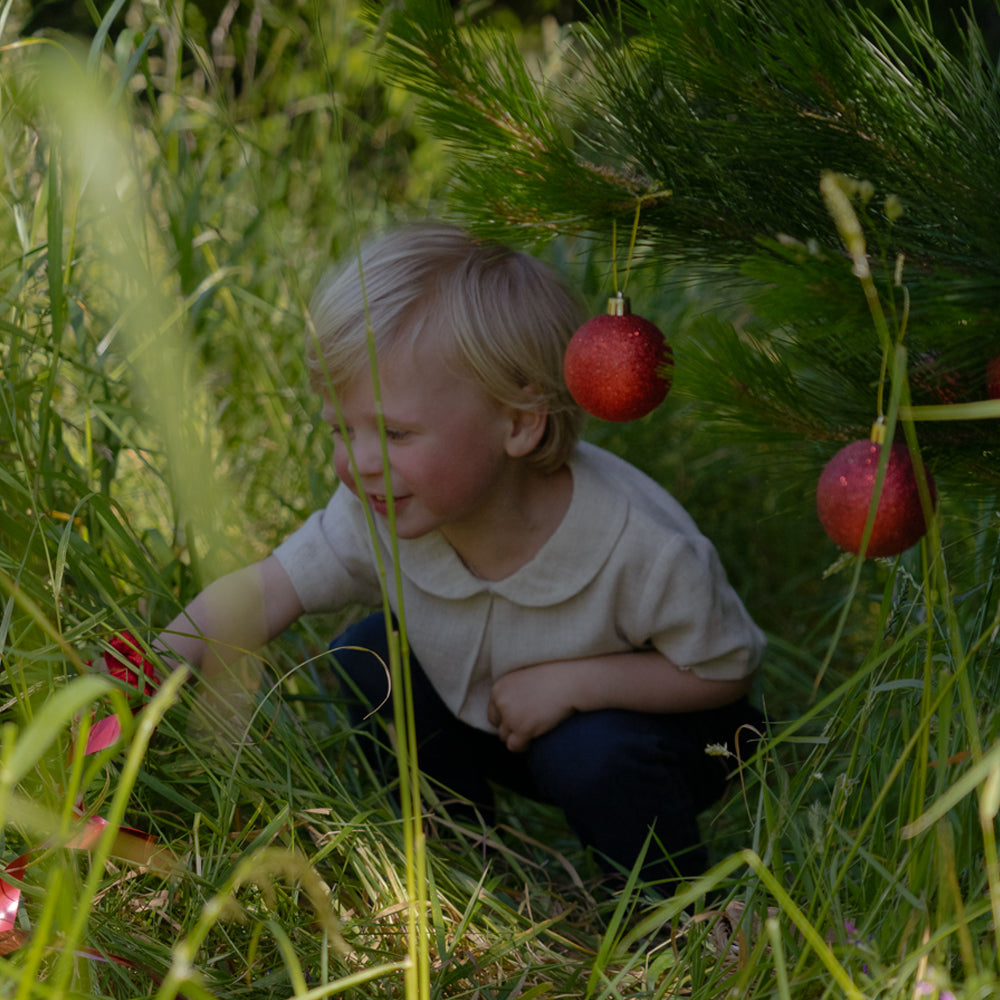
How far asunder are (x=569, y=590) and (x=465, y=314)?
1.13ft

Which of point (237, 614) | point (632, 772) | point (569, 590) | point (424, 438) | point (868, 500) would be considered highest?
point (868, 500)

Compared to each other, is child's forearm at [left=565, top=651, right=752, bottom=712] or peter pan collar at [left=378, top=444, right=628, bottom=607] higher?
peter pan collar at [left=378, top=444, right=628, bottom=607]

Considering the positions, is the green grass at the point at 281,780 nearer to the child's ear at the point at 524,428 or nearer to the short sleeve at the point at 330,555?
the short sleeve at the point at 330,555

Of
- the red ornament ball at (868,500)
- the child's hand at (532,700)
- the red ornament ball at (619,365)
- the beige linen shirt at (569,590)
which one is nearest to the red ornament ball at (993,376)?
the red ornament ball at (868,500)

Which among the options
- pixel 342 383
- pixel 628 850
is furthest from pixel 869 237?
pixel 628 850

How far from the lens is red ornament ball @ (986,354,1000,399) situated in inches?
23.5

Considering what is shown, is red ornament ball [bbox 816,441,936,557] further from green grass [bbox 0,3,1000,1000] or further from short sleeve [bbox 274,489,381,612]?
short sleeve [bbox 274,489,381,612]

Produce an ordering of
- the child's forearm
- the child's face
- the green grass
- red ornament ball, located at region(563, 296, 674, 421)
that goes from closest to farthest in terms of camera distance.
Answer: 1. the green grass
2. red ornament ball, located at region(563, 296, 674, 421)
3. the child's face
4. the child's forearm

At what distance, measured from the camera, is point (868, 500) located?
1.88ft

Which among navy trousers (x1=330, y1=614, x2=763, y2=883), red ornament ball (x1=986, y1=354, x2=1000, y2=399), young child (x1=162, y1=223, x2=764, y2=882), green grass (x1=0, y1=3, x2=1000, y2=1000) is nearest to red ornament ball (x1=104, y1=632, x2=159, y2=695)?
green grass (x1=0, y1=3, x2=1000, y2=1000)

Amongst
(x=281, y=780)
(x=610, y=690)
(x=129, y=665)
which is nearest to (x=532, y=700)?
(x=610, y=690)

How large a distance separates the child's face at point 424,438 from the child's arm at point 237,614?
0.57 ft

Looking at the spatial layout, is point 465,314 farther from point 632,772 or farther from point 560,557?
point 632,772

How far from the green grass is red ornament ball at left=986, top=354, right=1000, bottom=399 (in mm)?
109
